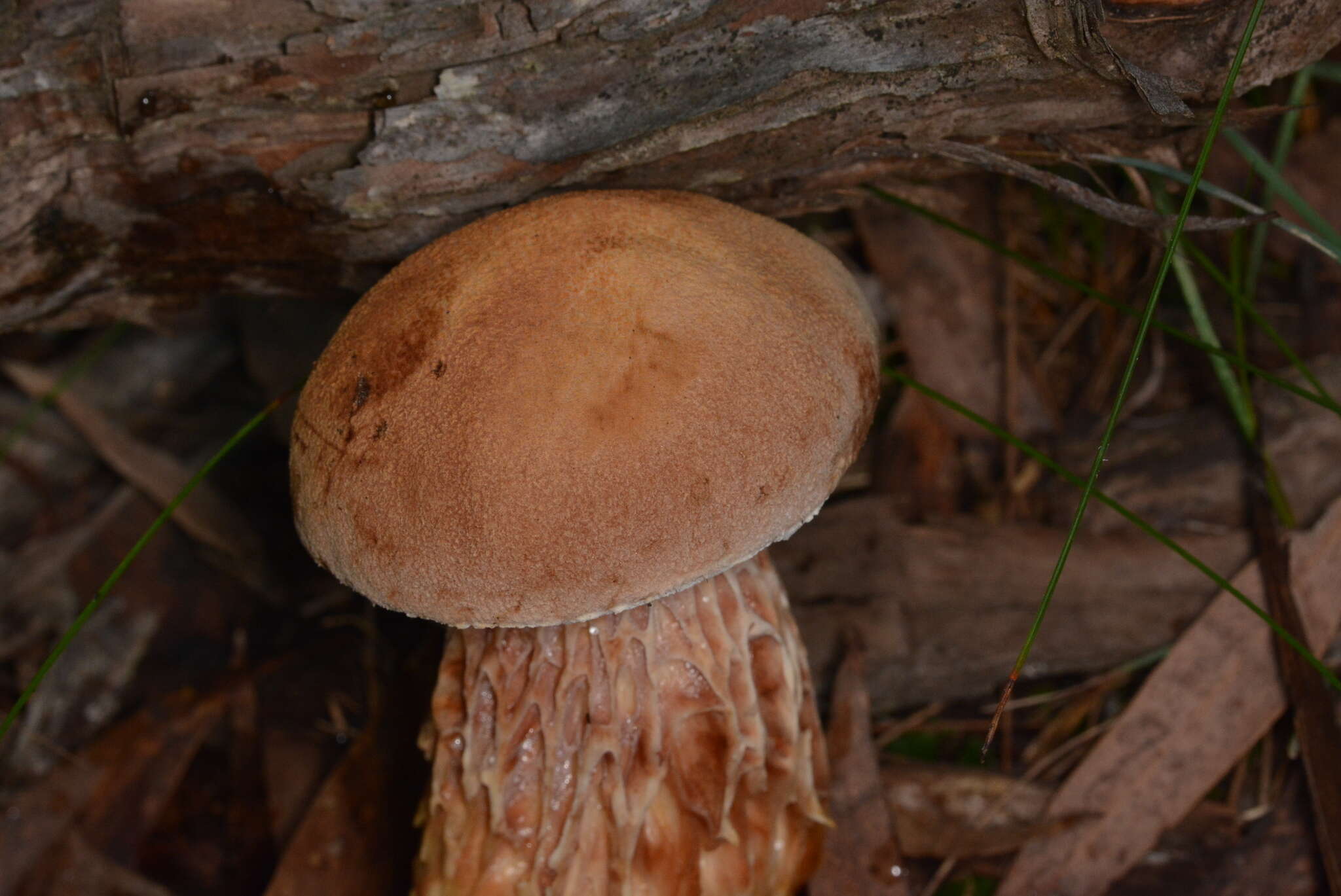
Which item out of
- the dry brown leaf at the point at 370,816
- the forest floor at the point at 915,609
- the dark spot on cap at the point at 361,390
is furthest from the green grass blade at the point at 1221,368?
the dry brown leaf at the point at 370,816

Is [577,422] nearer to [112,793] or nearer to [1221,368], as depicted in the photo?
[1221,368]

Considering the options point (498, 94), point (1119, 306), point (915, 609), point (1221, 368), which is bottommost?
point (915, 609)

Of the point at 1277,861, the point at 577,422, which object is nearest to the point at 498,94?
the point at 577,422

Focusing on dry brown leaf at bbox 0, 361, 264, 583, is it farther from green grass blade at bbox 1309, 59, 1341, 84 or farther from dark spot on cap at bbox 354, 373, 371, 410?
green grass blade at bbox 1309, 59, 1341, 84

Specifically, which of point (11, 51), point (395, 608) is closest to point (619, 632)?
point (395, 608)

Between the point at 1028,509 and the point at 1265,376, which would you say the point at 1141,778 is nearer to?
the point at 1028,509

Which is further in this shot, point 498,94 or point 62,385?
point 62,385
